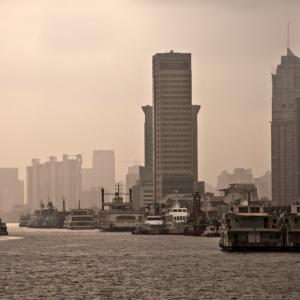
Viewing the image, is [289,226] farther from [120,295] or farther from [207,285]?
[120,295]

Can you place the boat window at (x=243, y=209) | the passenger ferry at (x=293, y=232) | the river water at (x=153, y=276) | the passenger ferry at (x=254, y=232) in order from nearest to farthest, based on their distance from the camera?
the river water at (x=153, y=276), the passenger ferry at (x=254, y=232), the passenger ferry at (x=293, y=232), the boat window at (x=243, y=209)

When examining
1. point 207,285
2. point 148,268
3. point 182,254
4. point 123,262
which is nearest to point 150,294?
point 207,285

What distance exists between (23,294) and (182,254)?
7466 centimetres

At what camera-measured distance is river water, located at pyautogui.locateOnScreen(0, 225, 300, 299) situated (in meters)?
110

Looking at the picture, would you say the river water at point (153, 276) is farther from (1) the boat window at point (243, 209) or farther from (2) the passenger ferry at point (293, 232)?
(1) the boat window at point (243, 209)

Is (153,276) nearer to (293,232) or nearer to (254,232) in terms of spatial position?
(254,232)

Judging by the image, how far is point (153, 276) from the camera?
13088 centimetres

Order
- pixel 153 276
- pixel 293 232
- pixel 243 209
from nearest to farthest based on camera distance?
pixel 153 276
pixel 293 232
pixel 243 209

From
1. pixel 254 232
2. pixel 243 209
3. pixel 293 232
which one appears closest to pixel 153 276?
pixel 254 232

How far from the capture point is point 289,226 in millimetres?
166625

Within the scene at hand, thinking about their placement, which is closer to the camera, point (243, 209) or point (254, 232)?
point (254, 232)

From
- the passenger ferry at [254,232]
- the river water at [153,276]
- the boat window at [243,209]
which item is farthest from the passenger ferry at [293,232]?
the boat window at [243,209]

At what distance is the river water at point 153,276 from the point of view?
10988cm

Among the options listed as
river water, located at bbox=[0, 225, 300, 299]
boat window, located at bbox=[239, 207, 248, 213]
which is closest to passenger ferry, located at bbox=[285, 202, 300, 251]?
river water, located at bbox=[0, 225, 300, 299]
